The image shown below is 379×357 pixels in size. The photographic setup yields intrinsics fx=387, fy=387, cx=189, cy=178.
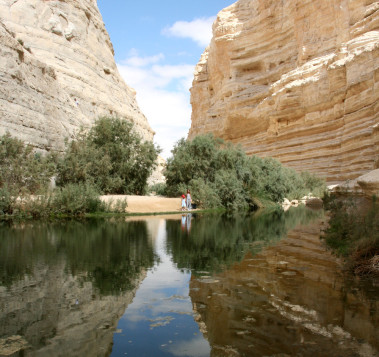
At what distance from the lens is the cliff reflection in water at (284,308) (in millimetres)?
3240

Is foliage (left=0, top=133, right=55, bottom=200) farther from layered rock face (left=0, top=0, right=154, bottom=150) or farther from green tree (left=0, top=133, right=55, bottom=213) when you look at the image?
layered rock face (left=0, top=0, right=154, bottom=150)

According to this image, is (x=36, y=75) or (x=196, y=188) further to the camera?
(x=36, y=75)

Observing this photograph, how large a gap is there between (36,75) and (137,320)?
23.7 metres

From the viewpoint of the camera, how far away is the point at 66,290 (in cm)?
484

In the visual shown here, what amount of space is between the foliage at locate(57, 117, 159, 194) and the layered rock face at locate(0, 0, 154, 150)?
7.95 ft

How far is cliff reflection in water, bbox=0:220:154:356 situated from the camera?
335 centimetres

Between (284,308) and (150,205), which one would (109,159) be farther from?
(284,308)

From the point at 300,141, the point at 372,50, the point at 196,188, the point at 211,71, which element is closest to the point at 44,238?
the point at 196,188

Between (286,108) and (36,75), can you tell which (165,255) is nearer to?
(36,75)

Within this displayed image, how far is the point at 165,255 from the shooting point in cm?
743

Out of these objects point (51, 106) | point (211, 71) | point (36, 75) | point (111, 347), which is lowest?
point (111, 347)

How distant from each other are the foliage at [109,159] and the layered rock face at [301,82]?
47.1 feet

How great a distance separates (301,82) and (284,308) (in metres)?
35.1

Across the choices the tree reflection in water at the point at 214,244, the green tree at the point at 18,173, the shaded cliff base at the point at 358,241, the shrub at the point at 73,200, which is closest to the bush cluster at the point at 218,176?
the shrub at the point at 73,200
